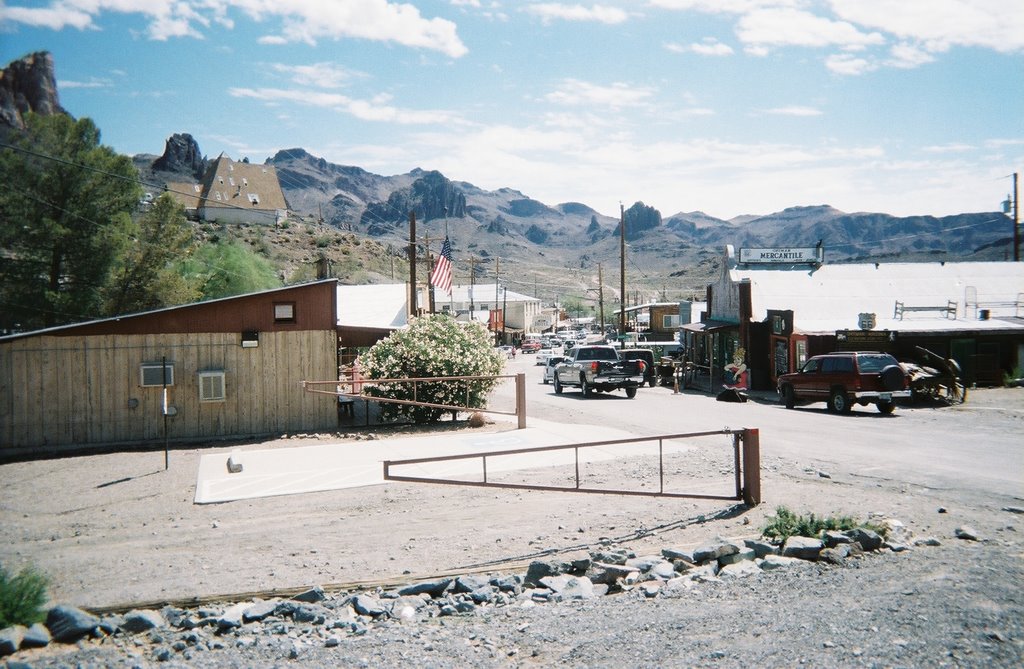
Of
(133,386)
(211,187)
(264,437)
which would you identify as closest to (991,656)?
(264,437)

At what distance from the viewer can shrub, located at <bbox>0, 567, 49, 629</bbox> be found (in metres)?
6.87

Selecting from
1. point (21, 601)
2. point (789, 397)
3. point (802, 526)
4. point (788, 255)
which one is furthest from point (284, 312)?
point (788, 255)

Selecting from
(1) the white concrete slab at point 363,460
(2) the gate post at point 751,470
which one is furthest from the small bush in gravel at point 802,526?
(1) the white concrete slab at point 363,460

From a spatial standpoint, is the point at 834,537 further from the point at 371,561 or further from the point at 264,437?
the point at 264,437

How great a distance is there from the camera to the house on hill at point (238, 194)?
88688mm

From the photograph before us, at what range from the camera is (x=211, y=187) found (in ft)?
316

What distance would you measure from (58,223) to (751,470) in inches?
1240

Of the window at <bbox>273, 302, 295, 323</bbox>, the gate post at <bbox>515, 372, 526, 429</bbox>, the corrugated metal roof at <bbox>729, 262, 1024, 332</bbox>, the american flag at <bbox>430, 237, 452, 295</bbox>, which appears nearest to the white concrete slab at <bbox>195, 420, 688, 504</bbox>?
the gate post at <bbox>515, 372, 526, 429</bbox>

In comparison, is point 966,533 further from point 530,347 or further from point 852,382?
point 530,347

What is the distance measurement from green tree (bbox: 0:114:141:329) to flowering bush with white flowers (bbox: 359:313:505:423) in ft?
58.8

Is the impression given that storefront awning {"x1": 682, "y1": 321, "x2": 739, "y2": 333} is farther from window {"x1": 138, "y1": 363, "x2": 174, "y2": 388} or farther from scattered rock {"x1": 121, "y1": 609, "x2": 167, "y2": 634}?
scattered rock {"x1": 121, "y1": 609, "x2": 167, "y2": 634}

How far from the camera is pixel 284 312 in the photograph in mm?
18594

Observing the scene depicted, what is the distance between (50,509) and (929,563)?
40.3 feet

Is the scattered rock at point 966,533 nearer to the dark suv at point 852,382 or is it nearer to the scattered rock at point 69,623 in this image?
the scattered rock at point 69,623
